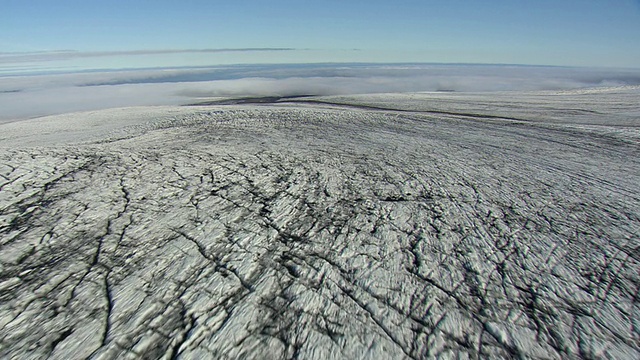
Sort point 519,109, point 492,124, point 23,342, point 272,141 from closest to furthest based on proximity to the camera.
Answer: point 23,342, point 272,141, point 492,124, point 519,109

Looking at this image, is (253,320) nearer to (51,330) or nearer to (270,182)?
(51,330)

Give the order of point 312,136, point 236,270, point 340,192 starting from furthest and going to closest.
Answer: point 312,136, point 340,192, point 236,270

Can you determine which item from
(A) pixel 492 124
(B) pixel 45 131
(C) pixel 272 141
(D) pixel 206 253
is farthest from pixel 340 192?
(B) pixel 45 131

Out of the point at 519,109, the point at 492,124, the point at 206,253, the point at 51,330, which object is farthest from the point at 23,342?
the point at 519,109

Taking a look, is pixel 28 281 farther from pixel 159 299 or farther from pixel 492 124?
pixel 492 124

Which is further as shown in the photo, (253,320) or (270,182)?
(270,182)

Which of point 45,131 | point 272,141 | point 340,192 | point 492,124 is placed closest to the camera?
Answer: point 340,192
